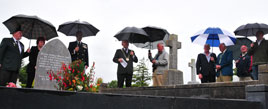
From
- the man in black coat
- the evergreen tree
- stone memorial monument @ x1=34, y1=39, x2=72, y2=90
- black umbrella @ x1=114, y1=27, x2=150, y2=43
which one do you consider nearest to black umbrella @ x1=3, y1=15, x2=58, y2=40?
stone memorial monument @ x1=34, y1=39, x2=72, y2=90

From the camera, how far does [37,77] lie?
7.26 m

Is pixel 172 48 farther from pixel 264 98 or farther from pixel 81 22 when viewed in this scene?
pixel 264 98

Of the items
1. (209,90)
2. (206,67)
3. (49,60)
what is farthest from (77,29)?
(209,90)

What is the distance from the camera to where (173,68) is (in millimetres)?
7707

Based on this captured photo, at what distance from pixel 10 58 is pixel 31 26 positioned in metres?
2.16

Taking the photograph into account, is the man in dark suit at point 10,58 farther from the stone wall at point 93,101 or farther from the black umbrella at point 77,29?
the stone wall at point 93,101

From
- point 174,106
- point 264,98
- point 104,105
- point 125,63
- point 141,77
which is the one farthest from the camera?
point 141,77

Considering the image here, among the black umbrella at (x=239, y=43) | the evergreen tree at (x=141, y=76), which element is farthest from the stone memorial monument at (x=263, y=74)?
the evergreen tree at (x=141, y=76)

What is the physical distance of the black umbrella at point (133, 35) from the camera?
8406 millimetres

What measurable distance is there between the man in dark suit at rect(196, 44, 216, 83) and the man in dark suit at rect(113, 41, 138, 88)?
6.69 feet

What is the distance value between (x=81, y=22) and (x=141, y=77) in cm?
2456

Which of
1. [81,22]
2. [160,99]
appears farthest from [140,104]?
[81,22]

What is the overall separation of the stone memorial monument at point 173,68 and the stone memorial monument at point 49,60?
3108 millimetres

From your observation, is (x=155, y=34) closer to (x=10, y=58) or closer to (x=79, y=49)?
(x=79, y=49)
